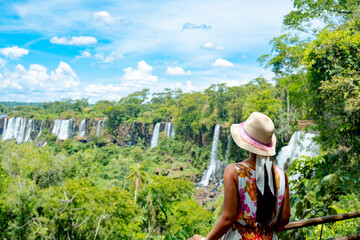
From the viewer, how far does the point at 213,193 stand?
67.3 feet

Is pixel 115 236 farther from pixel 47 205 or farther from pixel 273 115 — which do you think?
pixel 273 115

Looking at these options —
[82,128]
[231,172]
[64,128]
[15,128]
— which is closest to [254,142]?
[231,172]

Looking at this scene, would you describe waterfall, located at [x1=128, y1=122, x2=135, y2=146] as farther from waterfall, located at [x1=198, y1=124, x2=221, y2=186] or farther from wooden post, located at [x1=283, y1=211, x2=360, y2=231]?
wooden post, located at [x1=283, y1=211, x2=360, y2=231]

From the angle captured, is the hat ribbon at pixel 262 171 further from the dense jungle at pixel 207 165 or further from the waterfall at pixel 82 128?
the waterfall at pixel 82 128

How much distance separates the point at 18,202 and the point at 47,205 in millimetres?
913

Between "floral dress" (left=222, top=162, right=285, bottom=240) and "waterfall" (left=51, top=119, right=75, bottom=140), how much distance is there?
43622mm

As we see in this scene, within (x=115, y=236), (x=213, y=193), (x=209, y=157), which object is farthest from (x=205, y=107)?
(x=115, y=236)

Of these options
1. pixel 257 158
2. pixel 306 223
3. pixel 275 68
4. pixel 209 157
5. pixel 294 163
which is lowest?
pixel 209 157

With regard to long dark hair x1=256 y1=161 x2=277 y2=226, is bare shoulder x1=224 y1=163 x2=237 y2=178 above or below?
above

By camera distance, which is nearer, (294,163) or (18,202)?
(294,163)

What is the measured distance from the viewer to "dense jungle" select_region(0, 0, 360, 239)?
2.95 metres

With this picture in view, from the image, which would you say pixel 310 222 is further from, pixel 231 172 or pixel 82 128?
pixel 82 128

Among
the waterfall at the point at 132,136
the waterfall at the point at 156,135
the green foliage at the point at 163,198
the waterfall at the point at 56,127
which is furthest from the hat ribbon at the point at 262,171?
the waterfall at the point at 56,127

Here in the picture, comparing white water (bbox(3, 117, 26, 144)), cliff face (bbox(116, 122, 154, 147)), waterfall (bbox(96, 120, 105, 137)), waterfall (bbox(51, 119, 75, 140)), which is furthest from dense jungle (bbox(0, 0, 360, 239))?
white water (bbox(3, 117, 26, 144))
